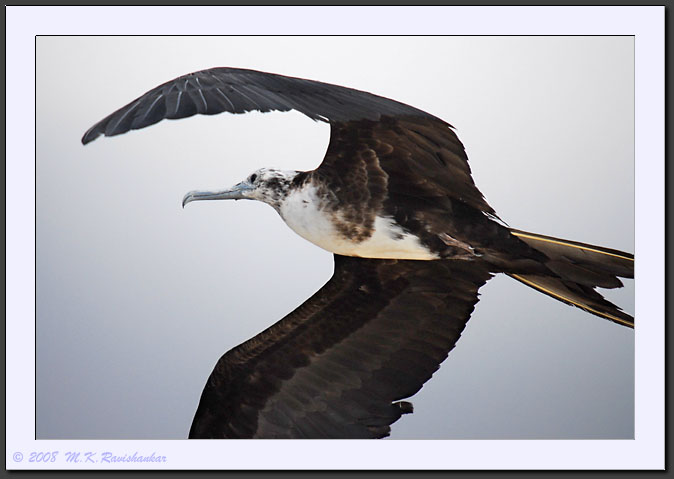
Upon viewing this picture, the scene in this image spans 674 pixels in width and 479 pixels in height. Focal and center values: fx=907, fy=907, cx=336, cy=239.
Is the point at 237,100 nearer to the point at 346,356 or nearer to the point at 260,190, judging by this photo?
the point at 260,190

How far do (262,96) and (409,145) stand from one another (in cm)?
61

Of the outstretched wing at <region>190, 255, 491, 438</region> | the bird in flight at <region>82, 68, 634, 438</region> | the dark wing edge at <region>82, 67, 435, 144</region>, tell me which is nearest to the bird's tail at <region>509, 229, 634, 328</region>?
the bird in flight at <region>82, 68, 634, 438</region>

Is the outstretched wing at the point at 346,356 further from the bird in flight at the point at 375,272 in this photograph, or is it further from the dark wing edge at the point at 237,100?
the dark wing edge at the point at 237,100

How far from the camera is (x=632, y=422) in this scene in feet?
9.67

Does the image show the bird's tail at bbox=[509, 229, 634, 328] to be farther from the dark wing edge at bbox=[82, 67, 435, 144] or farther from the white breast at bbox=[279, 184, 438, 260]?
the dark wing edge at bbox=[82, 67, 435, 144]

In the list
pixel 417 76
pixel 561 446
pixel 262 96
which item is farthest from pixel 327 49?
pixel 561 446

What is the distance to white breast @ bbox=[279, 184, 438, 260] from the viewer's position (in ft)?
9.24

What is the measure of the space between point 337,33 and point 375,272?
796 millimetres

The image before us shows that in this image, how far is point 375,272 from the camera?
3055 millimetres

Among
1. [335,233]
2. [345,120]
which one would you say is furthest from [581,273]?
[345,120]

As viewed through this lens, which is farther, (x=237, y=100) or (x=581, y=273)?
(x=581, y=273)

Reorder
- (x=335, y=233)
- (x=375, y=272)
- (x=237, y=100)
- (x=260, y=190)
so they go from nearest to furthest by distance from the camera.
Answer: (x=237, y=100) < (x=335, y=233) < (x=260, y=190) < (x=375, y=272)

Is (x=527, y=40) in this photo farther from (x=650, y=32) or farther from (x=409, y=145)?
(x=409, y=145)

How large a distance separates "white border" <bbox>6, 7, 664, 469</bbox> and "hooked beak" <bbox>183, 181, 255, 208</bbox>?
50cm
